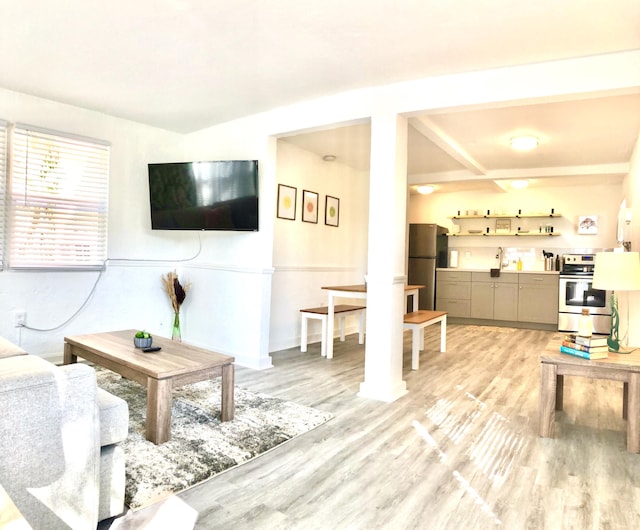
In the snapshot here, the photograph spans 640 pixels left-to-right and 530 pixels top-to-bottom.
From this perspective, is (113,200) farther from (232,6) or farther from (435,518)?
(435,518)

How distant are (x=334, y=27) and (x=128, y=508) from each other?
2569 millimetres

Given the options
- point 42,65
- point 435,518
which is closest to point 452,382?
point 435,518

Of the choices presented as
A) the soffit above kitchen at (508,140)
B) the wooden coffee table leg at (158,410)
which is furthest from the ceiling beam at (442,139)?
the wooden coffee table leg at (158,410)

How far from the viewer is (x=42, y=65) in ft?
10.3

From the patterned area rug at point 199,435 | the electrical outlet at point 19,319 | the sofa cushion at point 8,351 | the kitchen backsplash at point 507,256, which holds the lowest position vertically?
the patterned area rug at point 199,435

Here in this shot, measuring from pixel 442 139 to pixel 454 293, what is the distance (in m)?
3.81

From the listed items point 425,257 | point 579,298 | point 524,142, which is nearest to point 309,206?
point 524,142

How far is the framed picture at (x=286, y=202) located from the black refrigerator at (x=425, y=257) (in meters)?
3.31

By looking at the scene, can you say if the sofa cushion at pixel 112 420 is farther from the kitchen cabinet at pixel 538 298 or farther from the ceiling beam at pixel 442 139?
the kitchen cabinet at pixel 538 298

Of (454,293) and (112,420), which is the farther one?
(454,293)

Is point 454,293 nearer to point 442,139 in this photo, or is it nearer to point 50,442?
point 442,139

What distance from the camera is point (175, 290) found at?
15.3 feet

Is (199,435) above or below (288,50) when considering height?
below

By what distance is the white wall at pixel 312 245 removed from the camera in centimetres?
493
